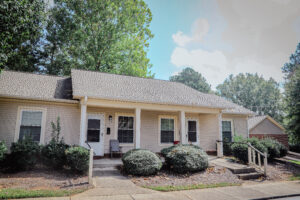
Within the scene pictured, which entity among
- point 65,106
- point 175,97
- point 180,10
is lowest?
point 65,106

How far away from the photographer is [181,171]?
25.6 ft

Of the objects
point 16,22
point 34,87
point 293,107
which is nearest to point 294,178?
point 293,107

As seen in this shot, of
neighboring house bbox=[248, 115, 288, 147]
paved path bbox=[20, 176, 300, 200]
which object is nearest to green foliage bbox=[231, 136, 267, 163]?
paved path bbox=[20, 176, 300, 200]

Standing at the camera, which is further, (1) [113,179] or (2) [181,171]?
(2) [181,171]

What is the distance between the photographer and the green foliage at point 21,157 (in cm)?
724

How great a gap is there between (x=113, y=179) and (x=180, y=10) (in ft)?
31.8

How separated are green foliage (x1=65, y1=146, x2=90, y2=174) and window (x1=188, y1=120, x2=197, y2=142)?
24.3 ft

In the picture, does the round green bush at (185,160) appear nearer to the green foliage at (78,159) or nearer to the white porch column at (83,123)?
the green foliage at (78,159)

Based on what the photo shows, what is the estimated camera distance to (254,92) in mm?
48719

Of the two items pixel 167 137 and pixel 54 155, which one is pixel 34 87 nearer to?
pixel 54 155

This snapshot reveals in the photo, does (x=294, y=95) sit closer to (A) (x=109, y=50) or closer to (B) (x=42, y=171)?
(B) (x=42, y=171)

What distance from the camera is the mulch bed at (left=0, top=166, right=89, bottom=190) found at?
19.0ft

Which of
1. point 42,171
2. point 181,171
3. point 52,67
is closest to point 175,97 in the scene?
point 181,171

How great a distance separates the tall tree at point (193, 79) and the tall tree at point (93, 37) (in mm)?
37370
